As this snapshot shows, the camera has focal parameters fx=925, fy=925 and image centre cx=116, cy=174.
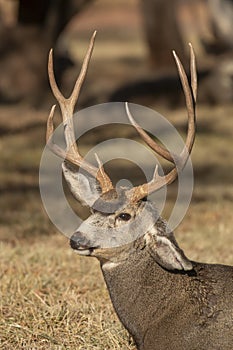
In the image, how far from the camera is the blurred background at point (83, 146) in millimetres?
5375

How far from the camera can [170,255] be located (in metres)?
4.43

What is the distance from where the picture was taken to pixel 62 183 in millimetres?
10898

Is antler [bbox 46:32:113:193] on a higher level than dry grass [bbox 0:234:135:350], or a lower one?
higher

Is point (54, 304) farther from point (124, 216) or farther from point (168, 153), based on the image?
point (168, 153)

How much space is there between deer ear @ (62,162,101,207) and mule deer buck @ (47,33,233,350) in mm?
55

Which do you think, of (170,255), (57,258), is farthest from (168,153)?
(57,258)

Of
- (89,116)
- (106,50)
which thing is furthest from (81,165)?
(106,50)

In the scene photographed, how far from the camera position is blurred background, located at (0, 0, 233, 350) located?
5.38 m

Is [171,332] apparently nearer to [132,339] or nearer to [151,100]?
[132,339]

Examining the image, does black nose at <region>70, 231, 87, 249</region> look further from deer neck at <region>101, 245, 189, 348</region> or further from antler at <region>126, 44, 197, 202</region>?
antler at <region>126, 44, 197, 202</region>

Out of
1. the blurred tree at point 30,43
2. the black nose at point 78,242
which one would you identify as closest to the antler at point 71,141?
the black nose at point 78,242

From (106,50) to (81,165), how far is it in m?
24.0

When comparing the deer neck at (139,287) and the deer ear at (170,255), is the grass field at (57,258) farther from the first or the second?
the deer ear at (170,255)

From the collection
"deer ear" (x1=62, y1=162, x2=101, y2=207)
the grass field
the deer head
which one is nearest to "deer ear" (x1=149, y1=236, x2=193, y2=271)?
the deer head
